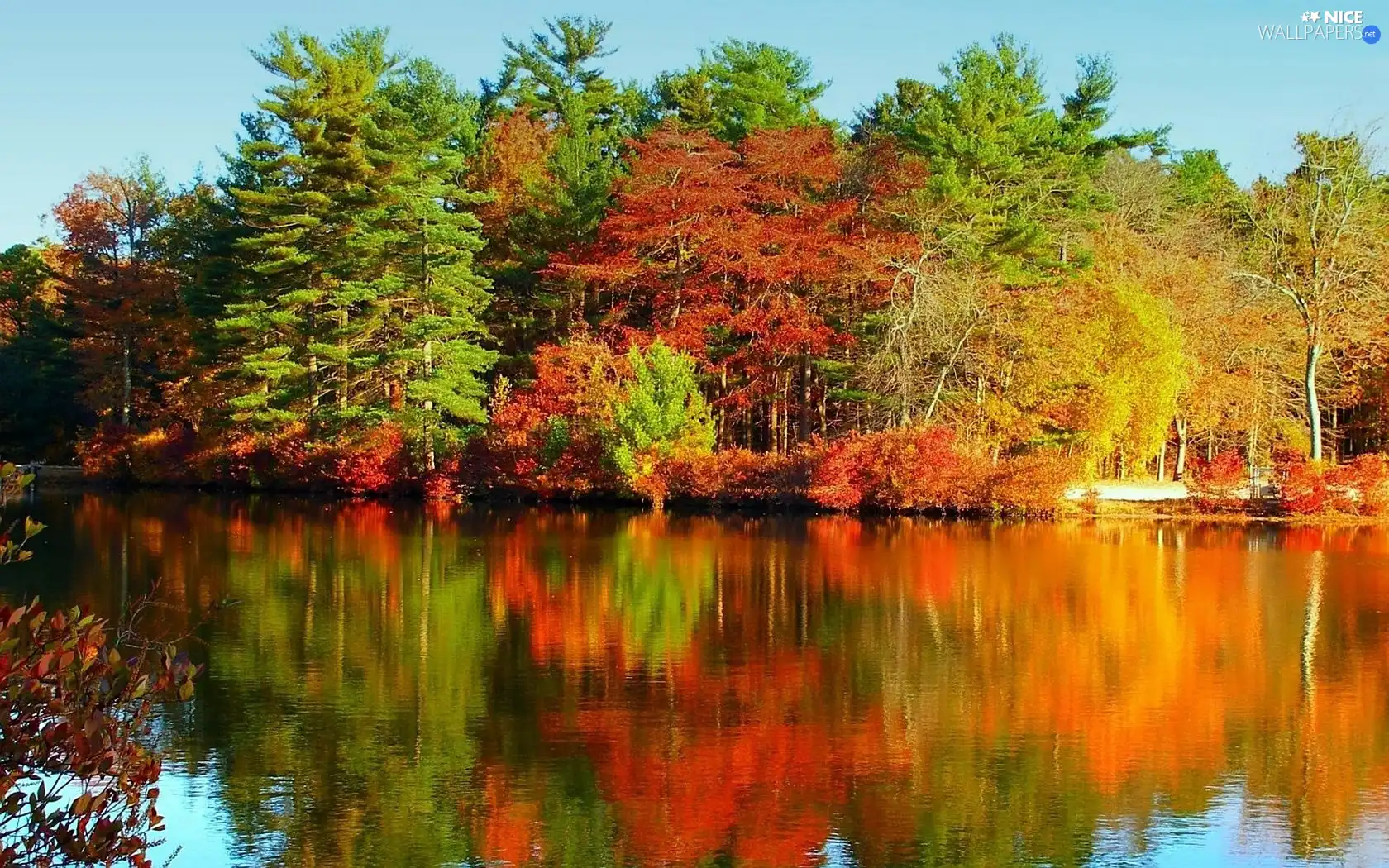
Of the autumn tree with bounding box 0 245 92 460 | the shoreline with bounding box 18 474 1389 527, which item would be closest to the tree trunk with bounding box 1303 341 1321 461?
the shoreline with bounding box 18 474 1389 527

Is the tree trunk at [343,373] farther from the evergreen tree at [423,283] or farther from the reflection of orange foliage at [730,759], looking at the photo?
the reflection of orange foliage at [730,759]

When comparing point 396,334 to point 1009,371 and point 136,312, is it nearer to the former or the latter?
point 136,312

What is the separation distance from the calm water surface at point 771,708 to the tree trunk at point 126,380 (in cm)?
2055

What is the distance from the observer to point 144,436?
128 feet

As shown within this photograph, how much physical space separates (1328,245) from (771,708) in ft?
77.0

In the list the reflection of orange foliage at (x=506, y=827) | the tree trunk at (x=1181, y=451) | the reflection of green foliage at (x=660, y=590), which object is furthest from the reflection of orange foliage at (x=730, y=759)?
the tree trunk at (x=1181, y=451)

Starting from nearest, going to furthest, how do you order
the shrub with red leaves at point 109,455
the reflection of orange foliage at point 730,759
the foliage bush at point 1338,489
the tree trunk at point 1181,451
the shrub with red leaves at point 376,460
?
the reflection of orange foliage at point 730,759 < the foliage bush at point 1338,489 < the tree trunk at point 1181,451 < the shrub with red leaves at point 376,460 < the shrub with red leaves at point 109,455

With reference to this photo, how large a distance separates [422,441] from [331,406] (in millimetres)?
3038

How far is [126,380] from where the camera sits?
135 feet

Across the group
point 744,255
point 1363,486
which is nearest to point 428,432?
point 744,255

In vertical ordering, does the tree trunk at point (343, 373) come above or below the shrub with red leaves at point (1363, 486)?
above

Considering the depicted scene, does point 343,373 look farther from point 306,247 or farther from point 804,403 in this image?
point 804,403

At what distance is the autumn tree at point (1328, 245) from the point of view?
2978cm

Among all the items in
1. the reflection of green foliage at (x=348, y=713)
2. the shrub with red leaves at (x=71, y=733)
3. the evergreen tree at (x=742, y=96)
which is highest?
the evergreen tree at (x=742, y=96)
